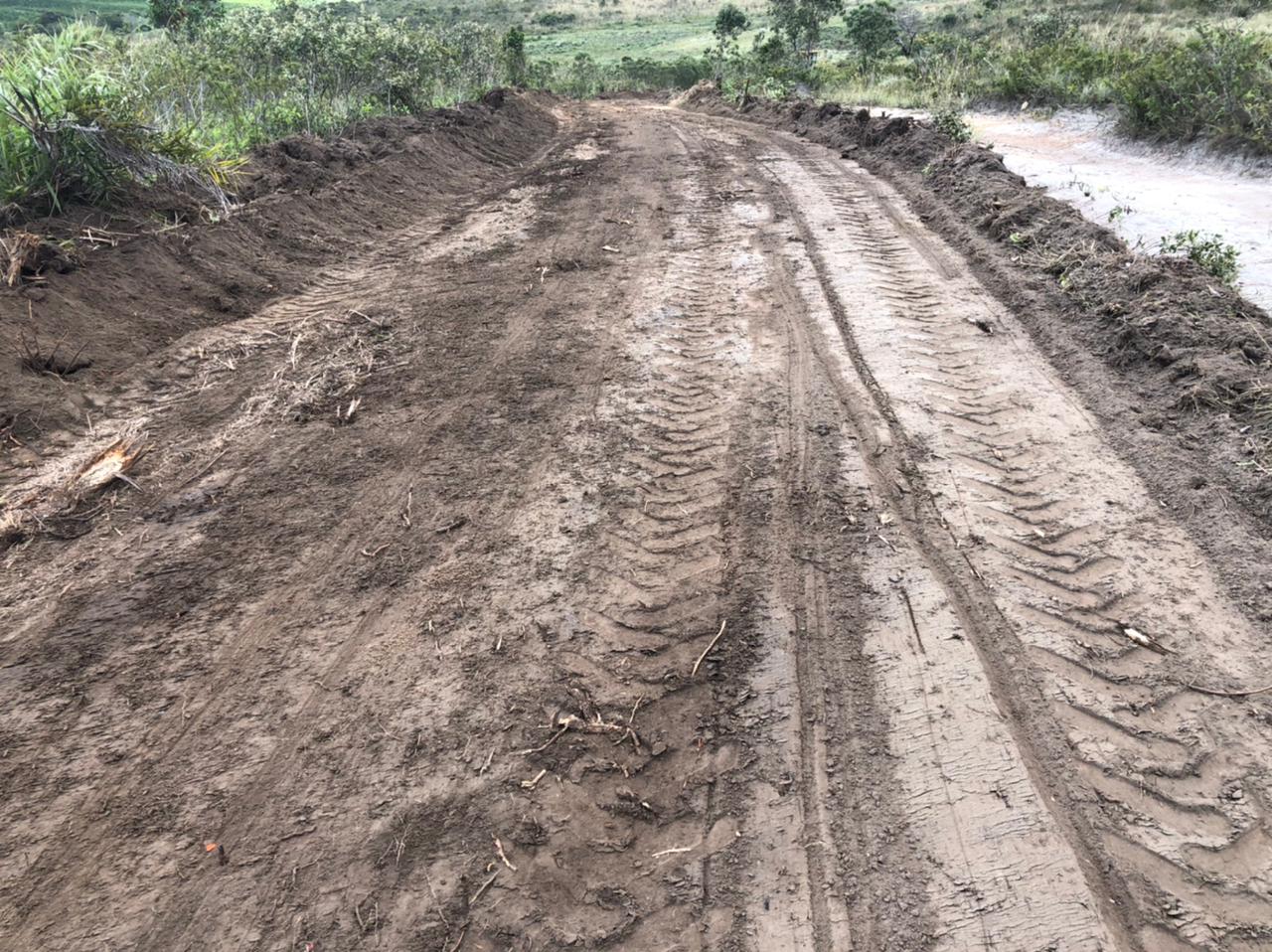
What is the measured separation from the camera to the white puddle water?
6.48 metres

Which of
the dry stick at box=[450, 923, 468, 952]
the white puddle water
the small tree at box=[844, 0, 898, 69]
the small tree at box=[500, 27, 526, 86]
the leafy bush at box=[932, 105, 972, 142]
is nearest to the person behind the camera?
the dry stick at box=[450, 923, 468, 952]

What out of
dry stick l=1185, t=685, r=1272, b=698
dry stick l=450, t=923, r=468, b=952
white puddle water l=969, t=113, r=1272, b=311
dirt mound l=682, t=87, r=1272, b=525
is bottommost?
dry stick l=450, t=923, r=468, b=952

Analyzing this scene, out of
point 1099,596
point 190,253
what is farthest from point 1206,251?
point 190,253

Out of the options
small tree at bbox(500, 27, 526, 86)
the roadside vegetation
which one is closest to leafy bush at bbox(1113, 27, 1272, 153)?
the roadside vegetation

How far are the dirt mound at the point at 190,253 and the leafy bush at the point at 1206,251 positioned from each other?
7609 mm

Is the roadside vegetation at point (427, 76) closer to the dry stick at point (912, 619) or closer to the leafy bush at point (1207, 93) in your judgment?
the leafy bush at point (1207, 93)

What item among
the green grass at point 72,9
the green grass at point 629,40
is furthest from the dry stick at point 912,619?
the green grass at point 629,40

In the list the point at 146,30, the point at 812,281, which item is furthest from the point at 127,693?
the point at 146,30

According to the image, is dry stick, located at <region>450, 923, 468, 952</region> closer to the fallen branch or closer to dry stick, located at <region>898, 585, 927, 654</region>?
the fallen branch

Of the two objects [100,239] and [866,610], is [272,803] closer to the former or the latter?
[866,610]

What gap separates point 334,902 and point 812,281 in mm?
5871

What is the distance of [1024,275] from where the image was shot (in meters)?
6.41

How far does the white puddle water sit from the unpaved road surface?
9.43 ft

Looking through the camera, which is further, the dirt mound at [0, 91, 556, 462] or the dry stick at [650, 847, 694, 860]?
the dirt mound at [0, 91, 556, 462]
